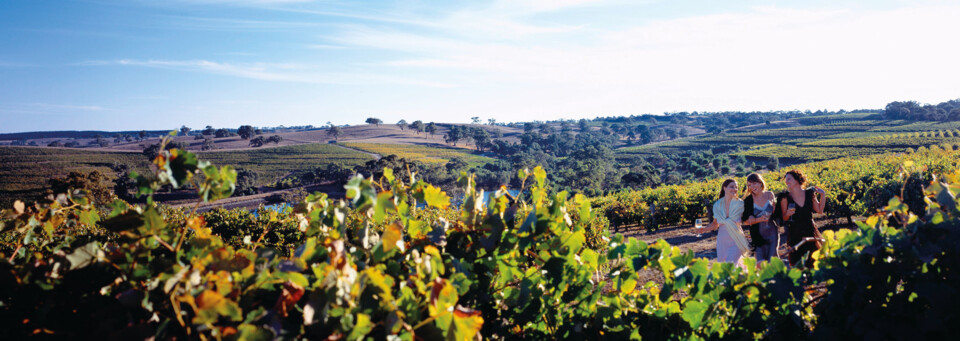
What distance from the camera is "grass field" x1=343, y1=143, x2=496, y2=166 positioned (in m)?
81.4

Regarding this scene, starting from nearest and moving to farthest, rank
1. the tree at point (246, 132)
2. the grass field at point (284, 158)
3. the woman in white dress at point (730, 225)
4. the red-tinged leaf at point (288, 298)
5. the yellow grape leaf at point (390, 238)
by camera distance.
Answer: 1. the red-tinged leaf at point (288, 298)
2. the yellow grape leaf at point (390, 238)
3. the woman in white dress at point (730, 225)
4. the grass field at point (284, 158)
5. the tree at point (246, 132)

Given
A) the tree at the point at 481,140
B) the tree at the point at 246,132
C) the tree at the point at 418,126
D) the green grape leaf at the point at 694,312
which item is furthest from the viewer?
the tree at the point at 418,126

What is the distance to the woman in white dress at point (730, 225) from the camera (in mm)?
4779

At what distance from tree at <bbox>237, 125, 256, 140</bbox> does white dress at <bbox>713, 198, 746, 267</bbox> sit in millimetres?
110156

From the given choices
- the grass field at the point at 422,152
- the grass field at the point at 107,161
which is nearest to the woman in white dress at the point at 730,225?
the grass field at the point at 107,161

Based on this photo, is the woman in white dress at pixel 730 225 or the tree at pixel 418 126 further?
the tree at pixel 418 126

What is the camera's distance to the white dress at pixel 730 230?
4.80m

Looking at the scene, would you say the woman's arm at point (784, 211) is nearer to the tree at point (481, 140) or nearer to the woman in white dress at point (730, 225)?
the woman in white dress at point (730, 225)

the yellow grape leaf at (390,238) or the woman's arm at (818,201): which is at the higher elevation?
the yellow grape leaf at (390,238)

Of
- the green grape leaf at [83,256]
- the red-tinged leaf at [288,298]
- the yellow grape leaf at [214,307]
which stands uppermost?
the green grape leaf at [83,256]

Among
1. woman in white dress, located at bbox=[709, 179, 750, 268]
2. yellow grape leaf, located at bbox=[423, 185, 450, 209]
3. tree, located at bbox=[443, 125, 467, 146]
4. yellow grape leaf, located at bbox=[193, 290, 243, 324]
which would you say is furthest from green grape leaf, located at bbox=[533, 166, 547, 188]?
tree, located at bbox=[443, 125, 467, 146]

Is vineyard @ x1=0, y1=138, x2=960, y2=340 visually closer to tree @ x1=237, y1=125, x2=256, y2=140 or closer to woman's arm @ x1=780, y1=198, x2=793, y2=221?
woman's arm @ x1=780, y1=198, x2=793, y2=221

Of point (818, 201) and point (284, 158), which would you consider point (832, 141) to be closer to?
point (818, 201)

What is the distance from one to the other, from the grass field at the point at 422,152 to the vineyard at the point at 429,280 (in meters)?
76.0
